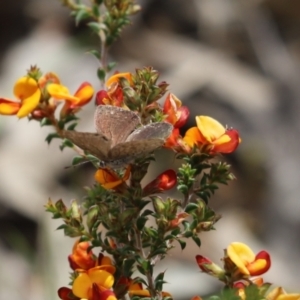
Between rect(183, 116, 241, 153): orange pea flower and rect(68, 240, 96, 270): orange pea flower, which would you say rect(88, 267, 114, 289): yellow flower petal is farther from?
rect(183, 116, 241, 153): orange pea flower

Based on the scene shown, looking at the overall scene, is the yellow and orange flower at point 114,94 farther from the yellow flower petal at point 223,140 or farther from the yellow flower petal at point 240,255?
the yellow flower petal at point 240,255

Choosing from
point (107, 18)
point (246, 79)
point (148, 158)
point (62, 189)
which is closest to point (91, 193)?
point (148, 158)

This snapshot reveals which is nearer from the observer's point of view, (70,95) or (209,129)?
(209,129)

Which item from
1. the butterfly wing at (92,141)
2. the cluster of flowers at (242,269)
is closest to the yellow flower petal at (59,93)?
the butterfly wing at (92,141)

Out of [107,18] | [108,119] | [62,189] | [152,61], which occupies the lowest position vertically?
[62,189]

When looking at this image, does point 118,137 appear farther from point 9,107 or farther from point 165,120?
point 9,107

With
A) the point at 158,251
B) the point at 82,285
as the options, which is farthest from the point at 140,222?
the point at 82,285

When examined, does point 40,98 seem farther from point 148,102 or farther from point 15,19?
point 15,19
